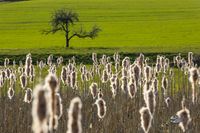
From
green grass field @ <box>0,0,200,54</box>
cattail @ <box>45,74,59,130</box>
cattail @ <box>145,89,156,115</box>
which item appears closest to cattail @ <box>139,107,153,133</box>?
cattail @ <box>145,89,156,115</box>

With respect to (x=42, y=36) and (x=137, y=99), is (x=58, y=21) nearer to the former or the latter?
(x=42, y=36)

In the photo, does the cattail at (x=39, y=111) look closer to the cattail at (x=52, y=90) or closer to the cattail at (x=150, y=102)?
the cattail at (x=52, y=90)

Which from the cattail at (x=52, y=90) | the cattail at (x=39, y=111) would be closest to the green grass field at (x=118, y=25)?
the cattail at (x=52, y=90)

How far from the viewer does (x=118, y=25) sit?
53.6 metres

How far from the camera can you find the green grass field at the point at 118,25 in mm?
37906

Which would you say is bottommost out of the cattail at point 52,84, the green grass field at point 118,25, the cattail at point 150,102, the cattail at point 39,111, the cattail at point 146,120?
the cattail at point 146,120

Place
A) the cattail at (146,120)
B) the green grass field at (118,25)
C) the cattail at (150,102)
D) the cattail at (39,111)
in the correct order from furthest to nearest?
1. the green grass field at (118,25)
2. the cattail at (150,102)
3. the cattail at (146,120)
4. the cattail at (39,111)

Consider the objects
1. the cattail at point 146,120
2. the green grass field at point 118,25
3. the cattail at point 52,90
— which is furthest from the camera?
the green grass field at point 118,25

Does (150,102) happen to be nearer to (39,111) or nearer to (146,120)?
(146,120)

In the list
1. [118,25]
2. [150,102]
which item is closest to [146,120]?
[150,102]

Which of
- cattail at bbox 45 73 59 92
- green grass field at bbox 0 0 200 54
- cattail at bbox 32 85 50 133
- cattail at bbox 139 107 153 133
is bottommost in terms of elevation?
cattail at bbox 139 107 153 133

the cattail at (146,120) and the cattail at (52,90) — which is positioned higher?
the cattail at (52,90)

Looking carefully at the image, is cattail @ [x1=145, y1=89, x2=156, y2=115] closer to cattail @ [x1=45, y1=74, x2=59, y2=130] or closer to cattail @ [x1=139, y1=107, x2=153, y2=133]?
cattail @ [x1=139, y1=107, x2=153, y2=133]

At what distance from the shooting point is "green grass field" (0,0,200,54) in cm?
3791
